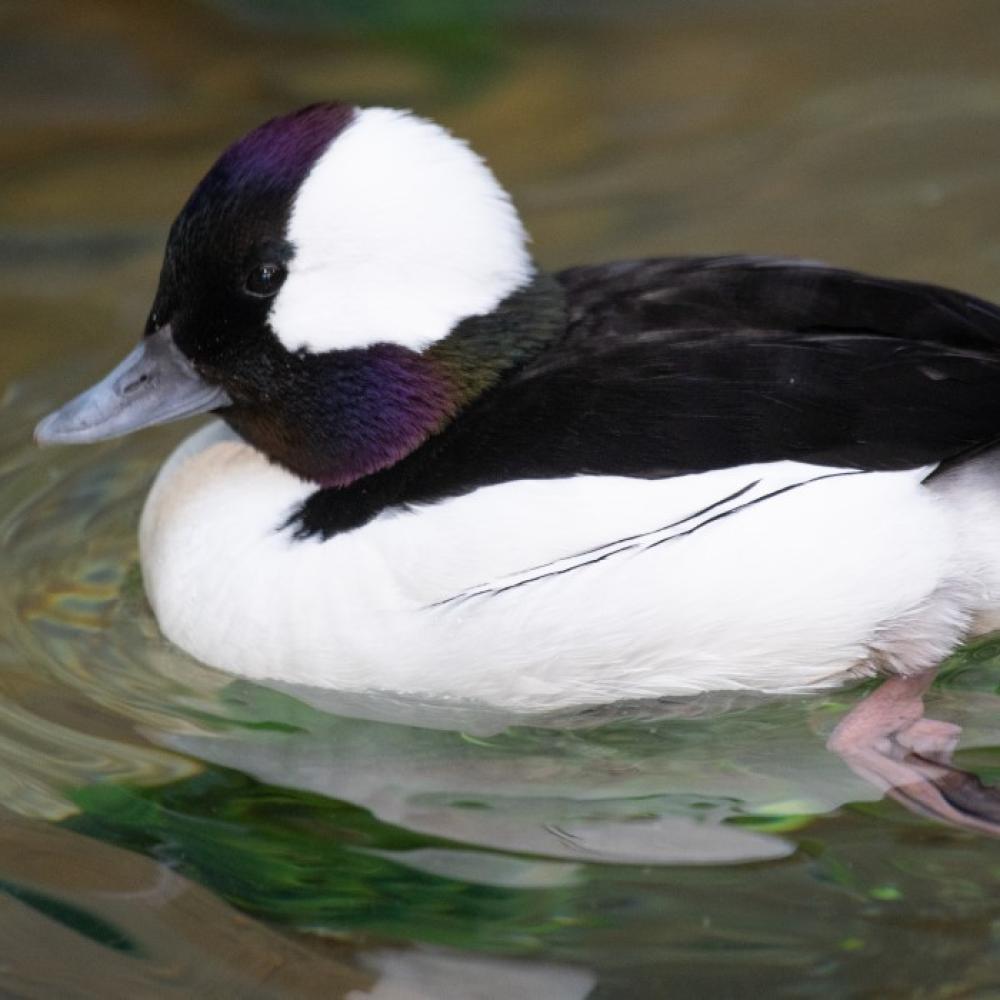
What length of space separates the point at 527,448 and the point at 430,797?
0.84 m

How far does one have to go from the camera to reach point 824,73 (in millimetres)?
7973

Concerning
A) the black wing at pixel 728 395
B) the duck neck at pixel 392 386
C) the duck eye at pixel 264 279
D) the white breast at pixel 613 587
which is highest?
the duck eye at pixel 264 279

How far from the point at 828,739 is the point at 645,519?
784mm

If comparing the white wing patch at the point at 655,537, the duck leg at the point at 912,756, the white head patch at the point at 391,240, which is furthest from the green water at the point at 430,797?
the white head patch at the point at 391,240

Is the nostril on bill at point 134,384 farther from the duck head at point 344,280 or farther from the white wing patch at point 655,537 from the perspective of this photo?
the white wing patch at point 655,537

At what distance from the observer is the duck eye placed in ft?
14.2

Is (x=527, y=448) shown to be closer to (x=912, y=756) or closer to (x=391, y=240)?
(x=391, y=240)

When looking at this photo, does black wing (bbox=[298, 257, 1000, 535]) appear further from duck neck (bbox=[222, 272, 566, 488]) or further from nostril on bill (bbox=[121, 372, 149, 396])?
nostril on bill (bbox=[121, 372, 149, 396])

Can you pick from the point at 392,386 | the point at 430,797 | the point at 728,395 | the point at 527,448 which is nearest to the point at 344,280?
the point at 392,386

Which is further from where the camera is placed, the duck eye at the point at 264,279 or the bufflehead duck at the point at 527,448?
the duck eye at the point at 264,279

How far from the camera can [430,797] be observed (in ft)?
14.0

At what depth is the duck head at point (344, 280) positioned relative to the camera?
4.28m

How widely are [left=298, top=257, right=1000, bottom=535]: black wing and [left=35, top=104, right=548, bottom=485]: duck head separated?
0.37 feet

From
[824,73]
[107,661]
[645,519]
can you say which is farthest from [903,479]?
[824,73]
